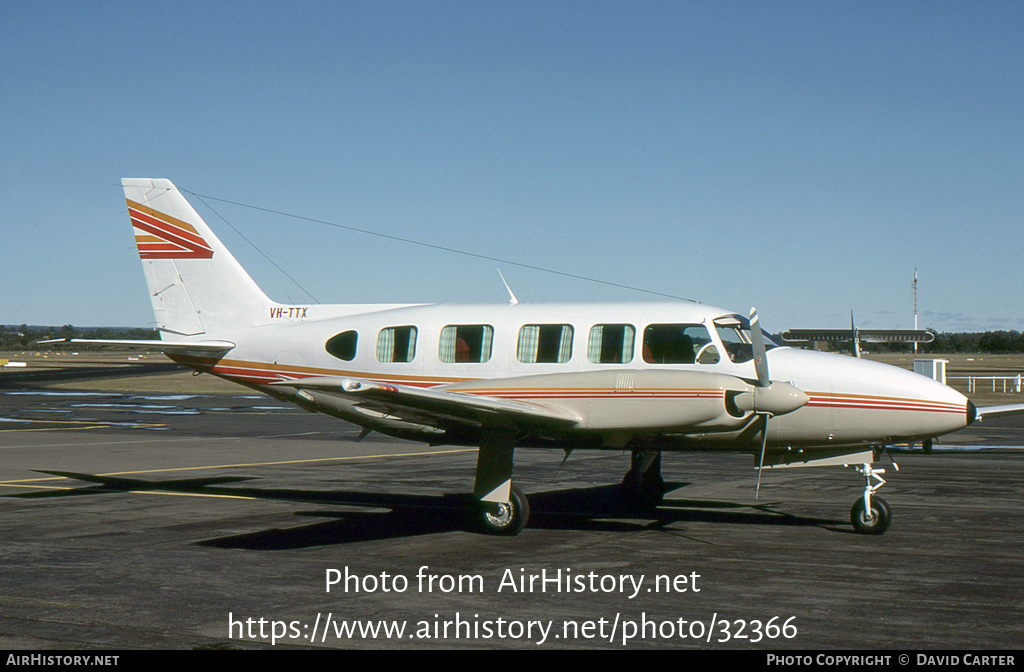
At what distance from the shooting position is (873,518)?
1218 cm

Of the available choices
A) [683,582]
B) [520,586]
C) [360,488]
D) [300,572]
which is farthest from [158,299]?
[683,582]

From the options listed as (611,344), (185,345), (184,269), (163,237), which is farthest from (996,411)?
(163,237)

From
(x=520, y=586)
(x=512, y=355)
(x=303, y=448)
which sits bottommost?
(x=303, y=448)

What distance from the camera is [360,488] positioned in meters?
17.3

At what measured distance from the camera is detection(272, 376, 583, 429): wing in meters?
10.5

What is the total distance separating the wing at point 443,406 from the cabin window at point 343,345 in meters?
2.32

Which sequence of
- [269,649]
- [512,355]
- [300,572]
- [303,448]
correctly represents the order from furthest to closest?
[303,448]
[512,355]
[300,572]
[269,649]

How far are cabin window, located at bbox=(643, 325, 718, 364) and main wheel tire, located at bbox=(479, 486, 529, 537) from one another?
8.47 feet

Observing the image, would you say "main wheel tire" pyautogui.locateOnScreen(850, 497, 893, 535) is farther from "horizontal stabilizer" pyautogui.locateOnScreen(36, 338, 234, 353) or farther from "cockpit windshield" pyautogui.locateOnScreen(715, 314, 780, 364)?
"horizontal stabilizer" pyautogui.locateOnScreen(36, 338, 234, 353)

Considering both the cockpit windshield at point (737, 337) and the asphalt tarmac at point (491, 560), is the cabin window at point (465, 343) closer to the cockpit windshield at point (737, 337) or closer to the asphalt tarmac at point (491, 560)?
the asphalt tarmac at point (491, 560)
